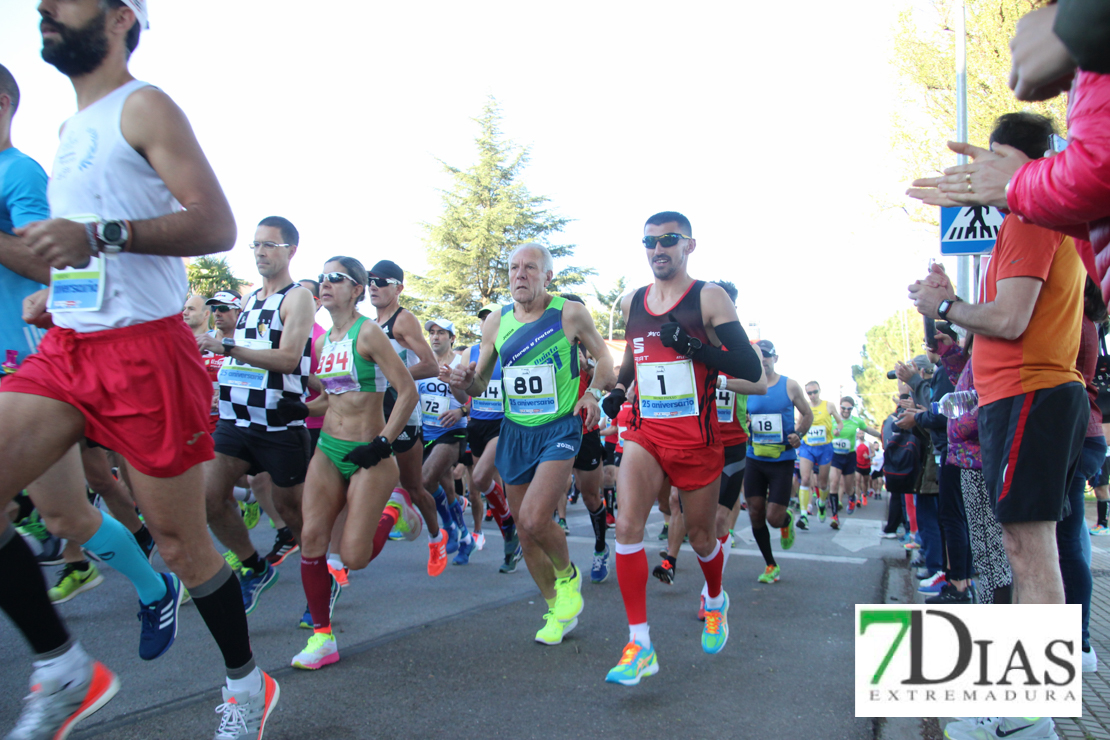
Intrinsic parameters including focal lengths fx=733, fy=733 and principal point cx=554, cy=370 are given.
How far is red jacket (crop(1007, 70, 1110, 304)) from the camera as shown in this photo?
4.85 feet

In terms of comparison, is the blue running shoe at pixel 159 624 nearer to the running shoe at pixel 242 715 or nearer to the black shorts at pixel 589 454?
the running shoe at pixel 242 715

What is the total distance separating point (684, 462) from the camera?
395 centimetres

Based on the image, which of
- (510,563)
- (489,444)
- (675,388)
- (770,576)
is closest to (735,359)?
(675,388)

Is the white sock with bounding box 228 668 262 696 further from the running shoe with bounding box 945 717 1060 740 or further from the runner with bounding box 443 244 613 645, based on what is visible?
the running shoe with bounding box 945 717 1060 740

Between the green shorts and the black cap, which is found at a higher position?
the black cap

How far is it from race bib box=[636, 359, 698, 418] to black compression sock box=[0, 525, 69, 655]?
9.25ft

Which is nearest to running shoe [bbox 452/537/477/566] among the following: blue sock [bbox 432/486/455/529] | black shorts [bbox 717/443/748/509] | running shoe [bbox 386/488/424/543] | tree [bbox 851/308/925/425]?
blue sock [bbox 432/486/455/529]

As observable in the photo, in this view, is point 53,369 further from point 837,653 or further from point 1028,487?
point 837,653

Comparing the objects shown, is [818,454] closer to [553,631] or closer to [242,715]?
[553,631]

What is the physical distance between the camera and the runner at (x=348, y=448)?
3.86 m

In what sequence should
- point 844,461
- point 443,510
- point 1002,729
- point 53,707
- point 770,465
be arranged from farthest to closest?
point 844,461 < point 443,510 < point 770,465 < point 1002,729 < point 53,707

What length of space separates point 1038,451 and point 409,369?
450cm

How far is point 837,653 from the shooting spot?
158 inches

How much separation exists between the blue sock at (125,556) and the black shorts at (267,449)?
64.0 inches
